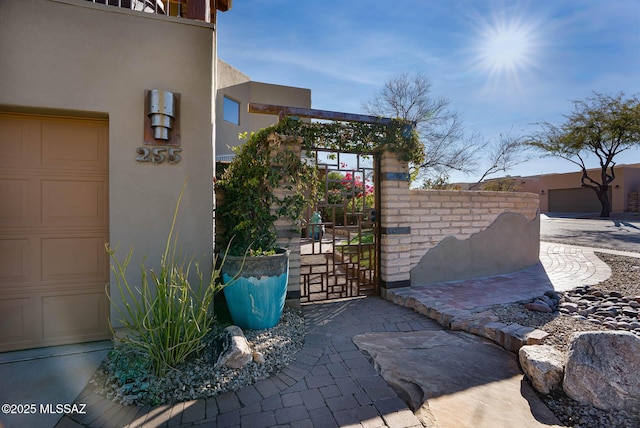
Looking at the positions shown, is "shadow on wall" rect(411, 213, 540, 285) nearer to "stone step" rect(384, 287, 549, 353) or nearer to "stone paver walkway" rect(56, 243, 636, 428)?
"stone paver walkway" rect(56, 243, 636, 428)

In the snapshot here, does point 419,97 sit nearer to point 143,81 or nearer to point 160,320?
point 143,81

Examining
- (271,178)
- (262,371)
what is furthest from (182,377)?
(271,178)

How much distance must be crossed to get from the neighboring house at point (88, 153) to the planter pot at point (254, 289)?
0.39 m

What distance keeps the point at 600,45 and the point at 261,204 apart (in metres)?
8.54

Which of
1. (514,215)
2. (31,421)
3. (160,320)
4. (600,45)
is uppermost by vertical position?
(600,45)

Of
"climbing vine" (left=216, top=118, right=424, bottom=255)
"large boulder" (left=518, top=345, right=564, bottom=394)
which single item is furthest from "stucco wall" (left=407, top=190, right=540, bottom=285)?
"large boulder" (left=518, top=345, right=564, bottom=394)

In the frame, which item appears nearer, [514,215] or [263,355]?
[263,355]

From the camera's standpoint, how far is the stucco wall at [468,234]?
482 cm

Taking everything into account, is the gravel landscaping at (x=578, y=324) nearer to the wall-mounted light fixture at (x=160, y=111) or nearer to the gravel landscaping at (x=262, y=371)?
the gravel landscaping at (x=262, y=371)

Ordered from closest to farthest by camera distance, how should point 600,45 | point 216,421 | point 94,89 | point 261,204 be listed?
point 216,421 → point 94,89 → point 261,204 → point 600,45

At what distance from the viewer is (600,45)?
6.82m

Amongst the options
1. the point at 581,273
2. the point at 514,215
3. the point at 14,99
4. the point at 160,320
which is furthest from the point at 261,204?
the point at 581,273

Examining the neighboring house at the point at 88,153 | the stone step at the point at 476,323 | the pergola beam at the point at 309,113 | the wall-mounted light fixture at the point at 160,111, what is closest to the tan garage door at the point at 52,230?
the neighboring house at the point at 88,153

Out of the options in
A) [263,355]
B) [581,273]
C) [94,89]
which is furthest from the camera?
[581,273]
